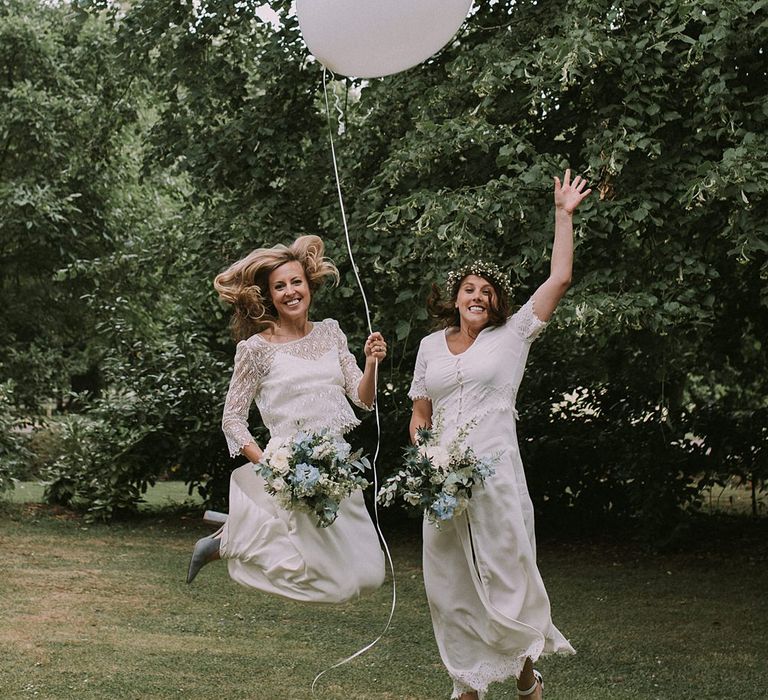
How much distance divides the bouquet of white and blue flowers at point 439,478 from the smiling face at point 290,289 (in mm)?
719

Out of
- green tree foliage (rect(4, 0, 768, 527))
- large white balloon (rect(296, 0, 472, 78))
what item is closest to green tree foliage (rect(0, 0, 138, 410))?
green tree foliage (rect(4, 0, 768, 527))

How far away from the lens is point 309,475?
13.3ft

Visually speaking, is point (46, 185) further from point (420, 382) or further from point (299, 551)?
point (299, 551)

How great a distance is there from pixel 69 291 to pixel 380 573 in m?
12.3

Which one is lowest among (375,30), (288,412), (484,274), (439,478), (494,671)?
(494,671)

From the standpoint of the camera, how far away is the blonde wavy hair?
14.8ft

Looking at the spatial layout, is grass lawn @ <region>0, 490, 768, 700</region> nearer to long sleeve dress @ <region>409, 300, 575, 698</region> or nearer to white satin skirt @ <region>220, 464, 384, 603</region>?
long sleeve dress @ <region>409, 300, 575, 698</region>

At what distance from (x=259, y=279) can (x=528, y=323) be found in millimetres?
1106

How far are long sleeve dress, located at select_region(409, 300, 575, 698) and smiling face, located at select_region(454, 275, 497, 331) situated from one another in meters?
0.06

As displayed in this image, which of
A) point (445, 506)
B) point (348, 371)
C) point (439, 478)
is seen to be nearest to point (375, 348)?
point (348, 371)

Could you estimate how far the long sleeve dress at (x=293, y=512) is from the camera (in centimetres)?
433

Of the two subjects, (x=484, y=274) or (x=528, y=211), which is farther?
(x=528, y=211)

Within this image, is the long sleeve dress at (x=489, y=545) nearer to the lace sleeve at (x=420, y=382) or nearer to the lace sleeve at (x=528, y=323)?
the lace sleeve at (x=528, y=323)

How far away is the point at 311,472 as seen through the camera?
4062 millimetres
